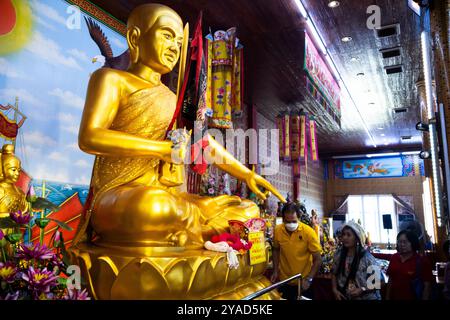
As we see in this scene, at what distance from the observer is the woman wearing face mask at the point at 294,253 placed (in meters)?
2.78

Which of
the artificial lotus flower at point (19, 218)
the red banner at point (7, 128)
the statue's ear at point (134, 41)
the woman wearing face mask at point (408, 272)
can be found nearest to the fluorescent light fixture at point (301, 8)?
the statue's ear at point (134, 41)

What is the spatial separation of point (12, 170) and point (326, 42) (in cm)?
411

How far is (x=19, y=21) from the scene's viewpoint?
2.73m

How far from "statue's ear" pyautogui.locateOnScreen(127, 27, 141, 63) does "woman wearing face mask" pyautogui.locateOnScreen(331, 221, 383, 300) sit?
6.41ft

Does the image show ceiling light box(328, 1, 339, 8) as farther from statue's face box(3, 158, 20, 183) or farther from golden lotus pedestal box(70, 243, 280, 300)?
statue's face box(3, 158, 20, 183)

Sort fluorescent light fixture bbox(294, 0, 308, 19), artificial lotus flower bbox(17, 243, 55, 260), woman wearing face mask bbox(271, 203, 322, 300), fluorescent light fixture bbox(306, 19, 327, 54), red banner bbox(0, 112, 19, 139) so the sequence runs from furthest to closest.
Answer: fluorescent light fixture bbox(306, 19, 327, 54)
fluorescent light fixture bbox(294, 0, 308, 19)
woman wearing face mask bbox(271, 203, 322, 300)
red banner bbox(0, 112, 19, 139)
artificial lotus flower bbox(17, 243, 55, 260)

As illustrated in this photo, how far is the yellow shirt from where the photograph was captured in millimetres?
2799

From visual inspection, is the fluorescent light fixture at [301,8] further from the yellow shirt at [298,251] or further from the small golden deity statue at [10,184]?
the small golden deity statue at [10,184]

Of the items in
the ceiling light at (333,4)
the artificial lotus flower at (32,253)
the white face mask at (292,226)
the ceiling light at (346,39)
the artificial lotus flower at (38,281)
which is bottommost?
the artificial lotus flower at (38,281)

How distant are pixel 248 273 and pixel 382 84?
555cm

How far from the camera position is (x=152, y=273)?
146 centimetres

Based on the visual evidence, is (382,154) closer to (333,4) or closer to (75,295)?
(333,4)

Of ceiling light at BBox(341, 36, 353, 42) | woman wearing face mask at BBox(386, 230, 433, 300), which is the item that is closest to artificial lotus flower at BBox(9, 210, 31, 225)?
woman wearing face mask at BBox(386, 230, 433, 300)
